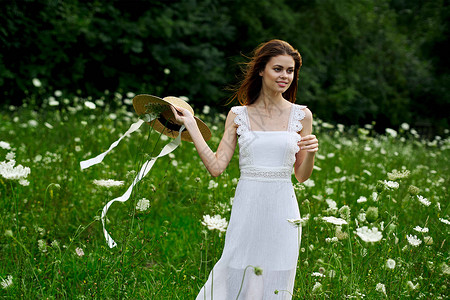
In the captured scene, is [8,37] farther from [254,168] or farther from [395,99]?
[395,99]

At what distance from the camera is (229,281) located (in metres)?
2.14

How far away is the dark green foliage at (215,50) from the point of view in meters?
9.58

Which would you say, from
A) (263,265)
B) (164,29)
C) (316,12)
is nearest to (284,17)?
(316,12)

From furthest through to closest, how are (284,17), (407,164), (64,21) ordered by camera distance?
(284,17) < (64,21) < (407,164)

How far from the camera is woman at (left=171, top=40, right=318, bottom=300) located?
2117mm

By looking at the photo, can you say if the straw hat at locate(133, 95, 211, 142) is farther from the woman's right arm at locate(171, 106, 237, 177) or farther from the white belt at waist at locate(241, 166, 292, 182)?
the white belt at waist at locate(241, 166, 292, 182)

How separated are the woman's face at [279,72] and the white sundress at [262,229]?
24 cm

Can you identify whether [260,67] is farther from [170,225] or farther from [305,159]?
[170,225]

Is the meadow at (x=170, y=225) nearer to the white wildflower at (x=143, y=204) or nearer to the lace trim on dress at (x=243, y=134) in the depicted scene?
the white wildflower at (x=143, y=204)

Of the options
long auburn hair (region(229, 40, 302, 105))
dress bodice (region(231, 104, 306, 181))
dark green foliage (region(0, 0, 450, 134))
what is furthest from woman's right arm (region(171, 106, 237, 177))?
dark green foliage (region(0, 0, 450, 134))

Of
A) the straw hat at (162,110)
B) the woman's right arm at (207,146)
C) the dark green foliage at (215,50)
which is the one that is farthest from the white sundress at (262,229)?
the dark green foliage at (215,50)

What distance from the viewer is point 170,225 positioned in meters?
3.19

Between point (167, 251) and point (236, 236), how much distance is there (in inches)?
46.6

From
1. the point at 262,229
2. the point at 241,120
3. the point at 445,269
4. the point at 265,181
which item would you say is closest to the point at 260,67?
the point at 241,120
